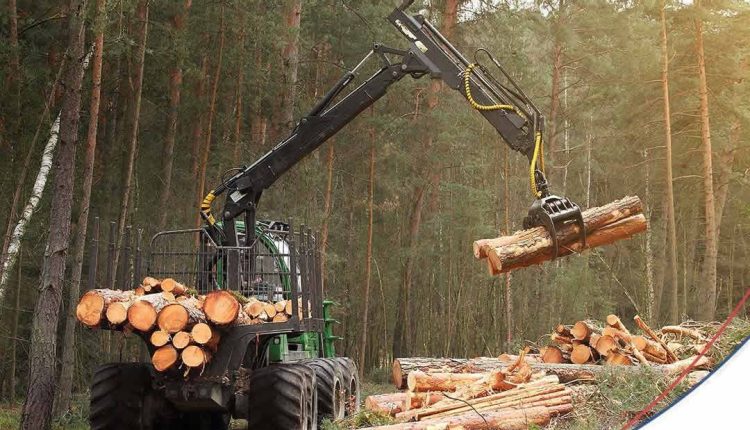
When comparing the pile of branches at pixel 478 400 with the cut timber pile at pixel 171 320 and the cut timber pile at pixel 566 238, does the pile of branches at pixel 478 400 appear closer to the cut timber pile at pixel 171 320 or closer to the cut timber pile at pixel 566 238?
the cut timber pile at pixel 566 238

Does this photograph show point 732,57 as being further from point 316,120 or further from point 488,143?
point 488,143

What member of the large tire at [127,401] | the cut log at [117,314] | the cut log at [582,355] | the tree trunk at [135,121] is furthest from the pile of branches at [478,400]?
the tree trunk at [135,121]

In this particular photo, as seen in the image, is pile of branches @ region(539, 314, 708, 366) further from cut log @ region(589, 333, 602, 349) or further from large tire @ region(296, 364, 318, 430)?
large tire @ region(296, 364, 318, 430)

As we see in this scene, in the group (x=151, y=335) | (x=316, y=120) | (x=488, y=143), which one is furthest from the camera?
(x=488, y=143)

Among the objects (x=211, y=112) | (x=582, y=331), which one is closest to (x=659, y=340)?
(x=582, y=331)

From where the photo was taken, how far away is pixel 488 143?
675 inches

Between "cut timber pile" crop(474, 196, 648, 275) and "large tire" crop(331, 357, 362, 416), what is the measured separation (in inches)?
94.9

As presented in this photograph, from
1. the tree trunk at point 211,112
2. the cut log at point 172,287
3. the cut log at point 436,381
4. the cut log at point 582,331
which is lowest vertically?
the cut log at point 436,381

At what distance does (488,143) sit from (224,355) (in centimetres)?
1158

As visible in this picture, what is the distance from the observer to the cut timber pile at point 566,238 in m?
6.21

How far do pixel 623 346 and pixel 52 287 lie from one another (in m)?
4.94

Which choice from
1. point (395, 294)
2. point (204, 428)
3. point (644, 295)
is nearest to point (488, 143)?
point (395, 294)

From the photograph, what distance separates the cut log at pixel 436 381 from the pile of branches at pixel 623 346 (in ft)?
3.60

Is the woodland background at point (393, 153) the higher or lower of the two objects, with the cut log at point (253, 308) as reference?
higher
